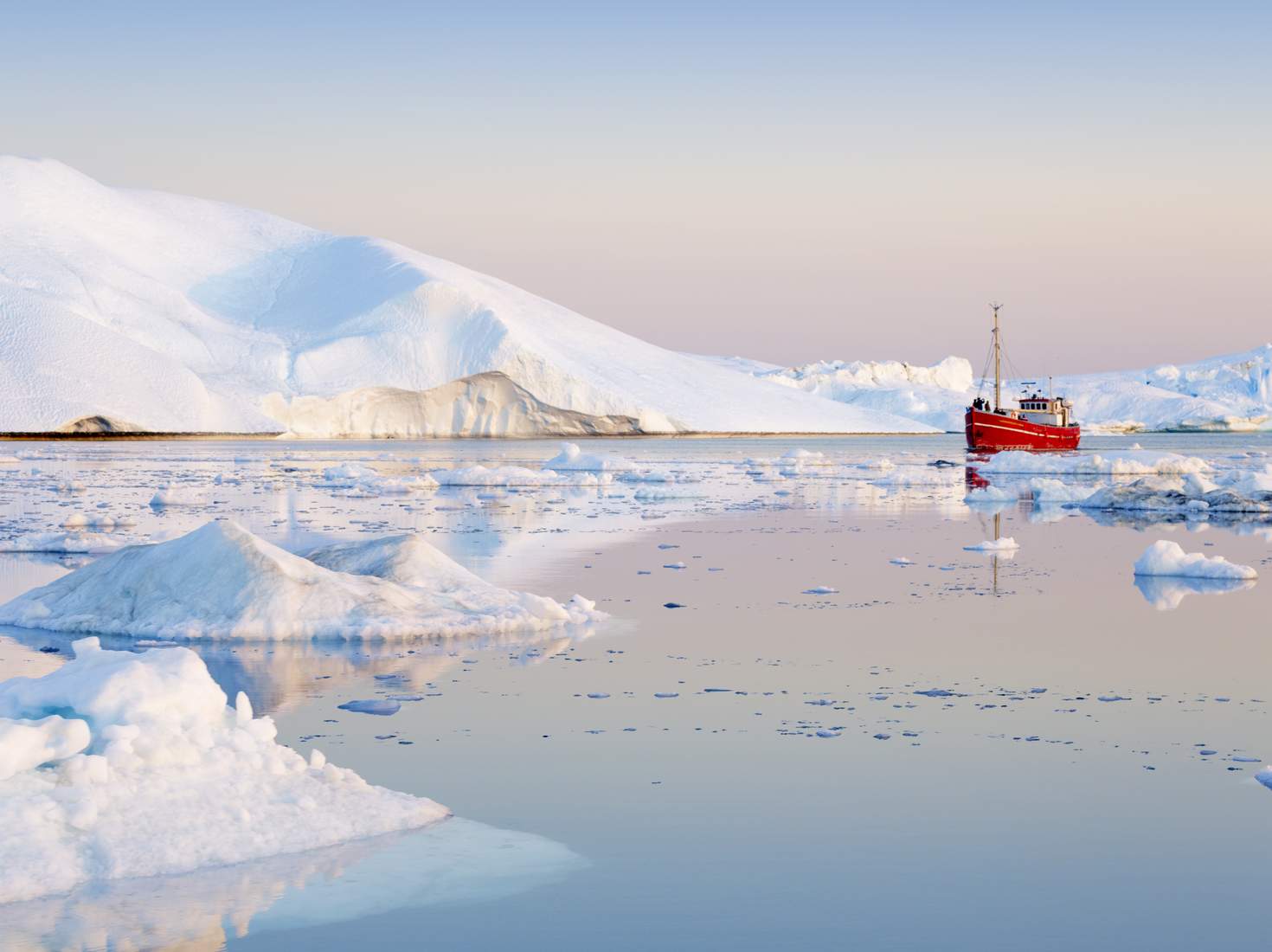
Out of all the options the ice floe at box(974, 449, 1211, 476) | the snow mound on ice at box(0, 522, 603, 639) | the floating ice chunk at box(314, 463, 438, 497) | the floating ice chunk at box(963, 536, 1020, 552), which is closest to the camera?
the snow mound on ice at box(0, 522, 603, 639)

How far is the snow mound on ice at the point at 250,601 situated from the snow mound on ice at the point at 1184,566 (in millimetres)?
5930

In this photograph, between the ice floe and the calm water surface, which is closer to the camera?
the calm water surface

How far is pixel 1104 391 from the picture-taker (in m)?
169

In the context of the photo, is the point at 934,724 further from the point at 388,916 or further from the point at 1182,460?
the point at 1182,460

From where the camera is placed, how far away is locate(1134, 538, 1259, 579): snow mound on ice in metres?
13.0

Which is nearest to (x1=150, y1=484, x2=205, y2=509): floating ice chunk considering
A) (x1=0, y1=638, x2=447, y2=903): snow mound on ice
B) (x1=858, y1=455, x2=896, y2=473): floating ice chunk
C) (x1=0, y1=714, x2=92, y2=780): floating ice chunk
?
(x1=0, y1=638, x2=447, y2=903): snow mound on ice

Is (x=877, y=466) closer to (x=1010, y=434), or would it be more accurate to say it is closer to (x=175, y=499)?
(x=1010, y=434)

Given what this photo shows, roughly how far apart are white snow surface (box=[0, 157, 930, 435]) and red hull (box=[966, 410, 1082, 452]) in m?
26.4

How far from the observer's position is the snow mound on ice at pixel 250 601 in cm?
916

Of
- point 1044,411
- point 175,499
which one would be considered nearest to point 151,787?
point 175,499

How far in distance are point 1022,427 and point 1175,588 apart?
47.2 meters

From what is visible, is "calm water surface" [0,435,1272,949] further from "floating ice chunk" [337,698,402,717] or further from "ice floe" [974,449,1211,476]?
"ice floe" [974,449,1211,476]

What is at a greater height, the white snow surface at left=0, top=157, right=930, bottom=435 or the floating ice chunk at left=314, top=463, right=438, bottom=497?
the white snow surface at left=0, top=157, right=930, bottom=435

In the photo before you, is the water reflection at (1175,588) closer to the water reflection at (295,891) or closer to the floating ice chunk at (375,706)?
the floating ice chunk at (375,706)
